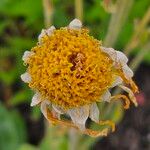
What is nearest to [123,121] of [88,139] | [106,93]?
[88,139]

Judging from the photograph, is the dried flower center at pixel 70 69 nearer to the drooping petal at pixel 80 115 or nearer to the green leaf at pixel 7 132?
the drooping petal at pixel 80 115

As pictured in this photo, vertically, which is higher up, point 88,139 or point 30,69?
point 30,69

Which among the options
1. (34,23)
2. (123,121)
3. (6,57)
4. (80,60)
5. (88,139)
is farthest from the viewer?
(123,121)

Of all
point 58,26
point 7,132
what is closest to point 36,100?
point 58,26

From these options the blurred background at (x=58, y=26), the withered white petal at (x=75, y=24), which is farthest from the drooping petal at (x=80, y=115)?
the blurred background at (x=58, y=26)

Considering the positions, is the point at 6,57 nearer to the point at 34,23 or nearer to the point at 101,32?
the point at 34,23

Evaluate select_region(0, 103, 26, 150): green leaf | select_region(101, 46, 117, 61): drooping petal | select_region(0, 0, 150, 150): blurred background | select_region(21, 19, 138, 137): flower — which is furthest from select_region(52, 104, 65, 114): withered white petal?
select_region(0, 103, 26, 150): green leaf

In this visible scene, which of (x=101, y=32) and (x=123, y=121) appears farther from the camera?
(x=123, y=121)
